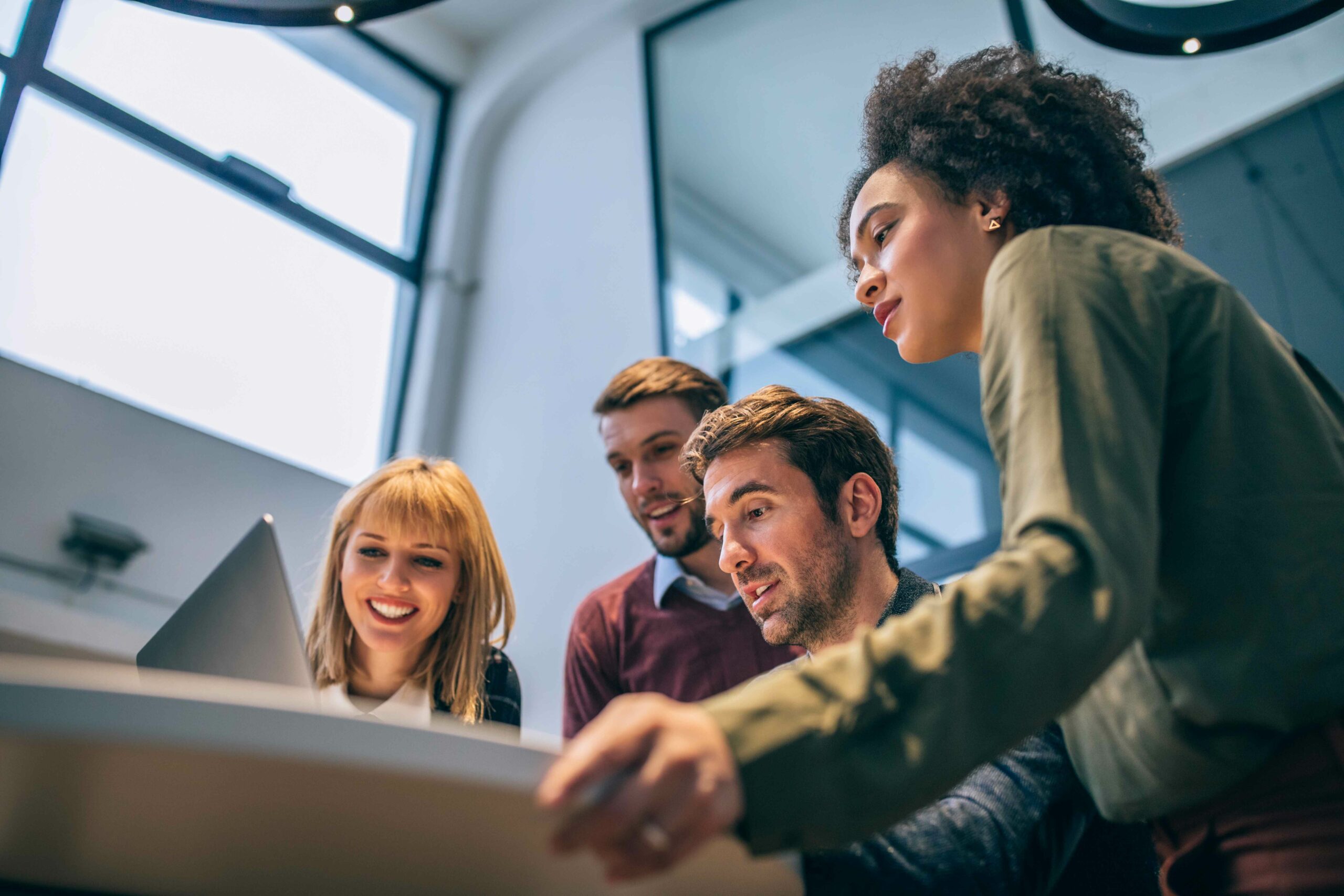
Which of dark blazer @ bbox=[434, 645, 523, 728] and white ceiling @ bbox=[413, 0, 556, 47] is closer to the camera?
dark blazer @ bbox=[434, 645, 523, 728]

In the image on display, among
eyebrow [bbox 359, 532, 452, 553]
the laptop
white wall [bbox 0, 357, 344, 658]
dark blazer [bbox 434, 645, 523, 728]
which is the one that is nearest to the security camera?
white wall [bbox 0, 357, 344, 658]

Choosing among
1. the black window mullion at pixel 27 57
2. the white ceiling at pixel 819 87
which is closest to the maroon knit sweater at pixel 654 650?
the white ceiling at pixel 819 87

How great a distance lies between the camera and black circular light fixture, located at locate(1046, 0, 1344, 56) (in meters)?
1.58

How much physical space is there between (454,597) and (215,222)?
2815 millimetres

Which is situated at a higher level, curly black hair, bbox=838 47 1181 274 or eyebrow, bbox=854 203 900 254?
curly black hair, bbox=838 47 1181 274

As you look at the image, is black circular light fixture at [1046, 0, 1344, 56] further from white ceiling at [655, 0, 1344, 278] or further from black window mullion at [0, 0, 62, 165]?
black window mullion at [0, 0, 62, 165]

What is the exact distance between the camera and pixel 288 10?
1.76 m

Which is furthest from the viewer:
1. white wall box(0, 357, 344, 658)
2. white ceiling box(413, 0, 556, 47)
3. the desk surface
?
white ceiling box(413, 0, 556, 47)

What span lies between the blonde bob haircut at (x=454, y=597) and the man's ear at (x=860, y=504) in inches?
30.0

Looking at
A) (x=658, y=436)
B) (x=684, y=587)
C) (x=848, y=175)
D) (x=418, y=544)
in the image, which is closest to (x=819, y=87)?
(x=848, y=175)

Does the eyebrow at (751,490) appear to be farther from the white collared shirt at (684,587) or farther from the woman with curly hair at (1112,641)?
the woman with curly hair at (1112,641)

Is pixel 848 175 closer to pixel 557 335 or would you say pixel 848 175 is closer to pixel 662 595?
pixel 557 335

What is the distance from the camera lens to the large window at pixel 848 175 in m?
2.66

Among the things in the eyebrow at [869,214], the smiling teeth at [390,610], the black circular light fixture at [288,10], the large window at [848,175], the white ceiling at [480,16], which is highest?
the white ceiling at [480,16]
